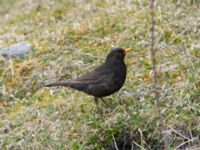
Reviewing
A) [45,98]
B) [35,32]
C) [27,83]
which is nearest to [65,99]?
[45,98]

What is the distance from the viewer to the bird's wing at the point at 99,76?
6.71 meters

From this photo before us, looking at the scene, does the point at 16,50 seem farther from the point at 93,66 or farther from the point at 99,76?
the point at 99,76

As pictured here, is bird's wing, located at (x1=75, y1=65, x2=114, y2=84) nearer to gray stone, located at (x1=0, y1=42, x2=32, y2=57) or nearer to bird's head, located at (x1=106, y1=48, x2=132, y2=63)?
bird's head, located at (x1=106, y1=48, x2=132, y2=63)

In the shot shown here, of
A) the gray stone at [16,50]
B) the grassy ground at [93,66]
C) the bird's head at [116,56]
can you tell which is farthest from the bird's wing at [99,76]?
the gray stone at [16,50]

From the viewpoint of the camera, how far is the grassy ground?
6.45 metres

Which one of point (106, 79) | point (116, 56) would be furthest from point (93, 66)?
point (106, 79)

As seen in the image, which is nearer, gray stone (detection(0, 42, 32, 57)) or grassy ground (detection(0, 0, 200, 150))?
grassy ground (detection(0, 0, 200, 150))

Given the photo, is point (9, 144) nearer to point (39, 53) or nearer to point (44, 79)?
point (44, 79)

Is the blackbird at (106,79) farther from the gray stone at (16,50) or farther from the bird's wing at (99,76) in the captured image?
the gray stone at (16,50)

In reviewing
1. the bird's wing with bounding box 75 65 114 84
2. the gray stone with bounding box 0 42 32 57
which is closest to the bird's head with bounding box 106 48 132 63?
the bird's wing with bounding box 75 65 114 84

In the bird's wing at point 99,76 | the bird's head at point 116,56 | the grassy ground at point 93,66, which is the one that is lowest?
the grassy ground at point 93,66

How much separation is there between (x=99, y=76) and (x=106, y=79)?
0.33ft

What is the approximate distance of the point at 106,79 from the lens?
670 cm

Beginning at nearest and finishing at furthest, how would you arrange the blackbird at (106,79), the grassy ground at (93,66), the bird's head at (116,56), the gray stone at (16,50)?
1. the grassy ground at (93,66)
2. the blackbird at (106,79)
3. the bird's head at (116,56)
4. the gray stone at (16,50)
